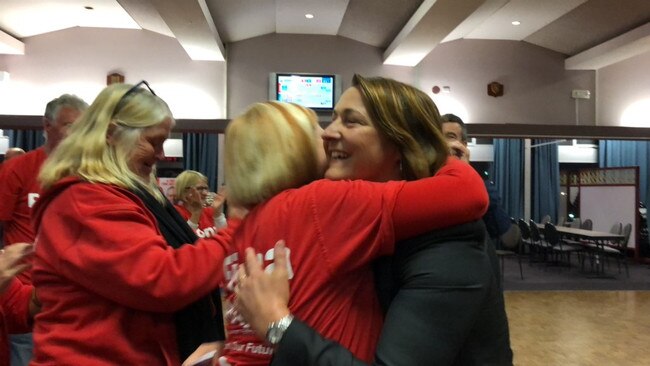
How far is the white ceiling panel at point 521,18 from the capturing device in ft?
24.1

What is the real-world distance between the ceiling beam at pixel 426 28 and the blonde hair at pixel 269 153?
543cm

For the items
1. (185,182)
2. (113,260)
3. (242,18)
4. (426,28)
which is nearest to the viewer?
(113,260)

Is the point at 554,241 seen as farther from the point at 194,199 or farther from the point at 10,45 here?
the point at 10,45

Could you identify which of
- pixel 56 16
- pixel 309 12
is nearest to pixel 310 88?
pixel 309 12

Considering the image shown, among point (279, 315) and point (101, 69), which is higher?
point (101, 69)

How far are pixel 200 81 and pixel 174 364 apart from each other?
775 cm

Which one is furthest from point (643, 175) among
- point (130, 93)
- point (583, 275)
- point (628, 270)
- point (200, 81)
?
point (130, 93)

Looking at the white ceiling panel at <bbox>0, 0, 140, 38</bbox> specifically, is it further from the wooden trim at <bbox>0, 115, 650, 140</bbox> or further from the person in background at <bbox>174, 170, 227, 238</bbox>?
the person in background at <bbox>174, 170, 227, 238</bbox>

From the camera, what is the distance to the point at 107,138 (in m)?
1.28

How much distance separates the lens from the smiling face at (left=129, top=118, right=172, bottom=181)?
1317 millimetres

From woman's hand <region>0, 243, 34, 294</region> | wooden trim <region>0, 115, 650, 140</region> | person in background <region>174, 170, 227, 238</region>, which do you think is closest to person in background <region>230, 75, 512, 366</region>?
woman's hand <region>0, 243, 34, 294</region>

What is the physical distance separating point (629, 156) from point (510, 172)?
246cm

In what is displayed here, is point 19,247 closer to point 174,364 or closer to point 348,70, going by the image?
point 174,364

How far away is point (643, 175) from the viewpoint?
1138 centimetres
